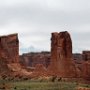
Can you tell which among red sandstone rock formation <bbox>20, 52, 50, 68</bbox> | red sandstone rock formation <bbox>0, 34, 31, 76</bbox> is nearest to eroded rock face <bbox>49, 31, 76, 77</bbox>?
red sandstone rock formation <bbox>0, 34, 31, 76</bbox>

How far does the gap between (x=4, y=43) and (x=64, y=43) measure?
17.4 metres

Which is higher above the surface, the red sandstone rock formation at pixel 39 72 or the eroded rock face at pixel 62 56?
the eroded rock face at pixel 62 56

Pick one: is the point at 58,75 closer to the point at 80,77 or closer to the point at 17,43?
the point at 80,77

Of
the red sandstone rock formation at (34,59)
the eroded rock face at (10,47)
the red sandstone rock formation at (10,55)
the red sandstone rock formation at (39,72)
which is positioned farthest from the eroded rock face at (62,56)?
the red sandstone rock formation at (34,59)

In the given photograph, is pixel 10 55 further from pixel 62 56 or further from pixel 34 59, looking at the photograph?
pixel 34 59

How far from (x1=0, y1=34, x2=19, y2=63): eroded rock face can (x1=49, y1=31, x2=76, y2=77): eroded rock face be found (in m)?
13.7

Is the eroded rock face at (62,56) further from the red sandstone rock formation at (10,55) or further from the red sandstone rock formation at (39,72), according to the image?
the red sandstone rock formation at (10,55)

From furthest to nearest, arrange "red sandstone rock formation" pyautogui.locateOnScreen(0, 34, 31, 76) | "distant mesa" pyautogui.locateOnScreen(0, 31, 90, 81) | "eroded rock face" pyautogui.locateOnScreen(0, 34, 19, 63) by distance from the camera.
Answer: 1. "eroded rock face" pyautogui.locateOnScreen(0, 34, 19, 63)
2. "red sandstone rock formation" pyautogui.locateOnScreen(0, 34, 31, 76)
3. "distant mesa" pyautogui.locateOnScreen(0, 31, 90, 81)

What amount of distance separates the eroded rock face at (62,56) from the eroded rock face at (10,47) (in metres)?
13.7

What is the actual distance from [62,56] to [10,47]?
18118 millimetres

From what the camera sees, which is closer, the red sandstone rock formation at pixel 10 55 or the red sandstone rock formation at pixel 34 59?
the red sandstone rock formation at pixel 10 55

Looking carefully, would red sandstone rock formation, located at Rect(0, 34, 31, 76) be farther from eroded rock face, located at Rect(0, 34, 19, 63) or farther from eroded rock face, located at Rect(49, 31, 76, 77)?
eroded rock face, located at Rect(49, 31, 76, 77)

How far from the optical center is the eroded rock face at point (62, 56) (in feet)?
310

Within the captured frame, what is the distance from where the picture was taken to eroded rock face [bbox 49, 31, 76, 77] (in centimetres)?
9456
